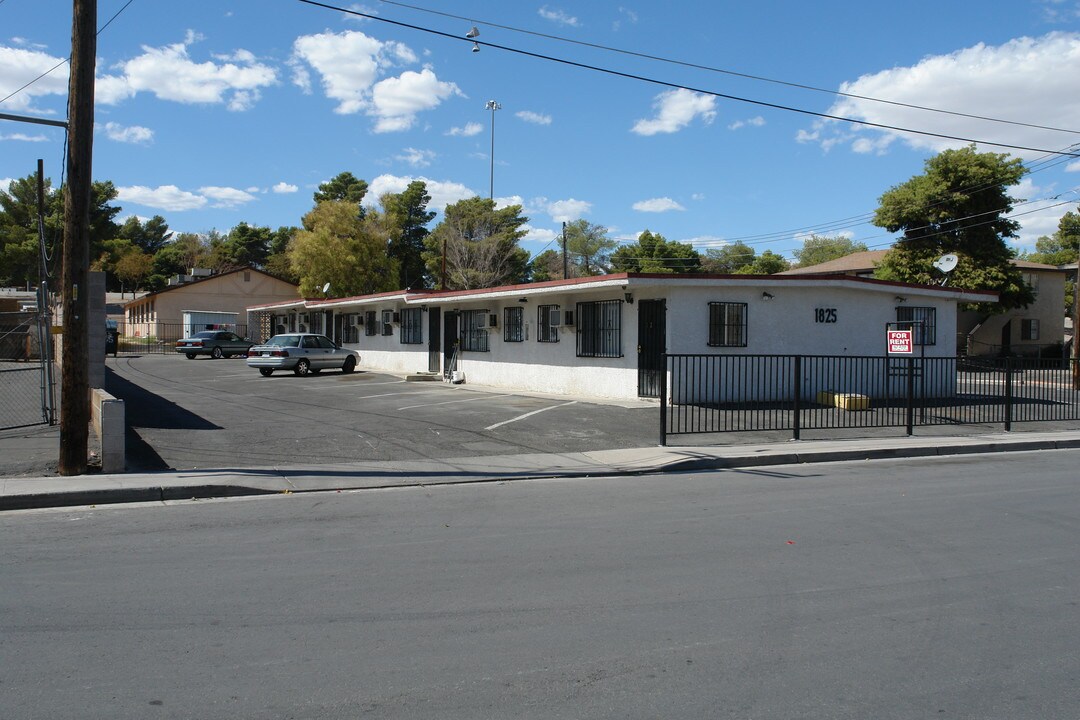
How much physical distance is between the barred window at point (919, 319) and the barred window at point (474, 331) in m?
11.9

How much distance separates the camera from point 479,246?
182 feet

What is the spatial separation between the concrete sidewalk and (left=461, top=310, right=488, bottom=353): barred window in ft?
42.1

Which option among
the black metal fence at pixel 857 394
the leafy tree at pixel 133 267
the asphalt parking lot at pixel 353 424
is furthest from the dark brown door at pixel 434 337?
the leafy tree at pixel 133 267

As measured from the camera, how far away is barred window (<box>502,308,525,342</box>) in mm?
23031

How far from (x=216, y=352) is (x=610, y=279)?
2984cm

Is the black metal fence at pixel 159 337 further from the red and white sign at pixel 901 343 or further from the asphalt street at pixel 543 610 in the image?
the asphalt street at pixel 543 610

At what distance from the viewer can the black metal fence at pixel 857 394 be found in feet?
49.3

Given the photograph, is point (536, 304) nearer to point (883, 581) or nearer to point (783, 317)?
point (783, 317)

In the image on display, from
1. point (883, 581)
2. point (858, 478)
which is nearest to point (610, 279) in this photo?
point (858, 478)

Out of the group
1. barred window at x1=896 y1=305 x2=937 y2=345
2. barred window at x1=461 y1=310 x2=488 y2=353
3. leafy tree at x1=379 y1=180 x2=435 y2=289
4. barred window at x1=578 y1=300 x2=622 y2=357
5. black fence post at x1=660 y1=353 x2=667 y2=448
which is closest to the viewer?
black fence post at x1=660 y1=353 x2=667 y2=448

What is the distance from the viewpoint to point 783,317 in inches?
765

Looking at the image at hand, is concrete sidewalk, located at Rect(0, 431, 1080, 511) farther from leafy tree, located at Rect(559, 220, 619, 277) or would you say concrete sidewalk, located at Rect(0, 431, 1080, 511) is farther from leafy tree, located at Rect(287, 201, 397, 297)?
leafy tree, located at Rect(559, 220, 619, 277)


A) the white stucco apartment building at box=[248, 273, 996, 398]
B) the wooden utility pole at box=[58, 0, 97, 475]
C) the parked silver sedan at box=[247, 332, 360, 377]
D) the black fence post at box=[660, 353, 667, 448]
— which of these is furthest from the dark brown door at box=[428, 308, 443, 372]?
the wooden utility pole at box=[58, 0, 97, 475]

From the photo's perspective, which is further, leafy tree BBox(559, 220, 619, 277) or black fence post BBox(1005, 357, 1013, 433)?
leafy tree BBox(559, 220, 619, 277)
